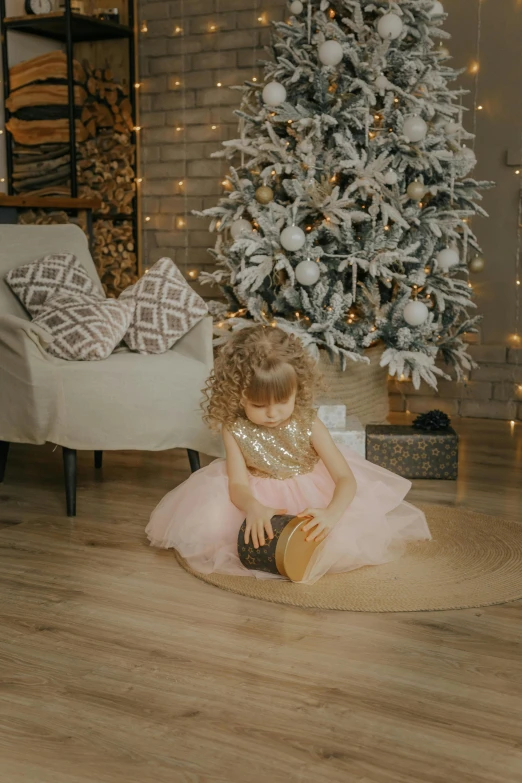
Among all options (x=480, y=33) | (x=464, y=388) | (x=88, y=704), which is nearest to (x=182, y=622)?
(x=88, y=704)

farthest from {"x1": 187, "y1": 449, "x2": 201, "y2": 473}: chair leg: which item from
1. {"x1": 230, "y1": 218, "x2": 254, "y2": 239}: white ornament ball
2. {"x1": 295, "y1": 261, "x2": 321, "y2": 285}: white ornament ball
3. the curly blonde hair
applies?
{"x1": 230, "y1": 218, "x2": 254, "y2": 239}: white ornament ball

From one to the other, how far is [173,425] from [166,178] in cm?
249

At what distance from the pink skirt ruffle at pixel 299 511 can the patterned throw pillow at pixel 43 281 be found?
100cm

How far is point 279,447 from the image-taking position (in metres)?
2.37

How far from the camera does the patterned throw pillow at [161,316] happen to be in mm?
3066

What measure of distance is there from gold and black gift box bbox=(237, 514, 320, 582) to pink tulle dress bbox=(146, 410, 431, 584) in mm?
64

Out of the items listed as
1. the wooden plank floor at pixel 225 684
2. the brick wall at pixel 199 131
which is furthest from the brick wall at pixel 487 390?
the wooden plank floor at pixel 225 684

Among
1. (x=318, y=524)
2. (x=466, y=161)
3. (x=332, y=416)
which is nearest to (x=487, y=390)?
(x=466, y=161)

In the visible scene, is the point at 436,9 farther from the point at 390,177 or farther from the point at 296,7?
the point at 390,177

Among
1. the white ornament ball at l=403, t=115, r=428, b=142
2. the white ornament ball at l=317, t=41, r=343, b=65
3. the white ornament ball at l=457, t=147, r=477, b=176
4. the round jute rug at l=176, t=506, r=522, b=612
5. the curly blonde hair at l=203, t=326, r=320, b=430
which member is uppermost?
the white ornament ball at l=317, t=41, r=343, b=65

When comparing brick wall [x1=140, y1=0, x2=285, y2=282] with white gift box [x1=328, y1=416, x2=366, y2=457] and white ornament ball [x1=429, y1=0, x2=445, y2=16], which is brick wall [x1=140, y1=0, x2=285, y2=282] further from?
white gift box [x1=328, y1=416, x2=366, y2=457]

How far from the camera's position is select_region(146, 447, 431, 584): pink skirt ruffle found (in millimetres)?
2189

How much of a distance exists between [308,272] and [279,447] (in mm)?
1377

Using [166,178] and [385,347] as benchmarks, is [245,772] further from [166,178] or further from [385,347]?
[166,178]
